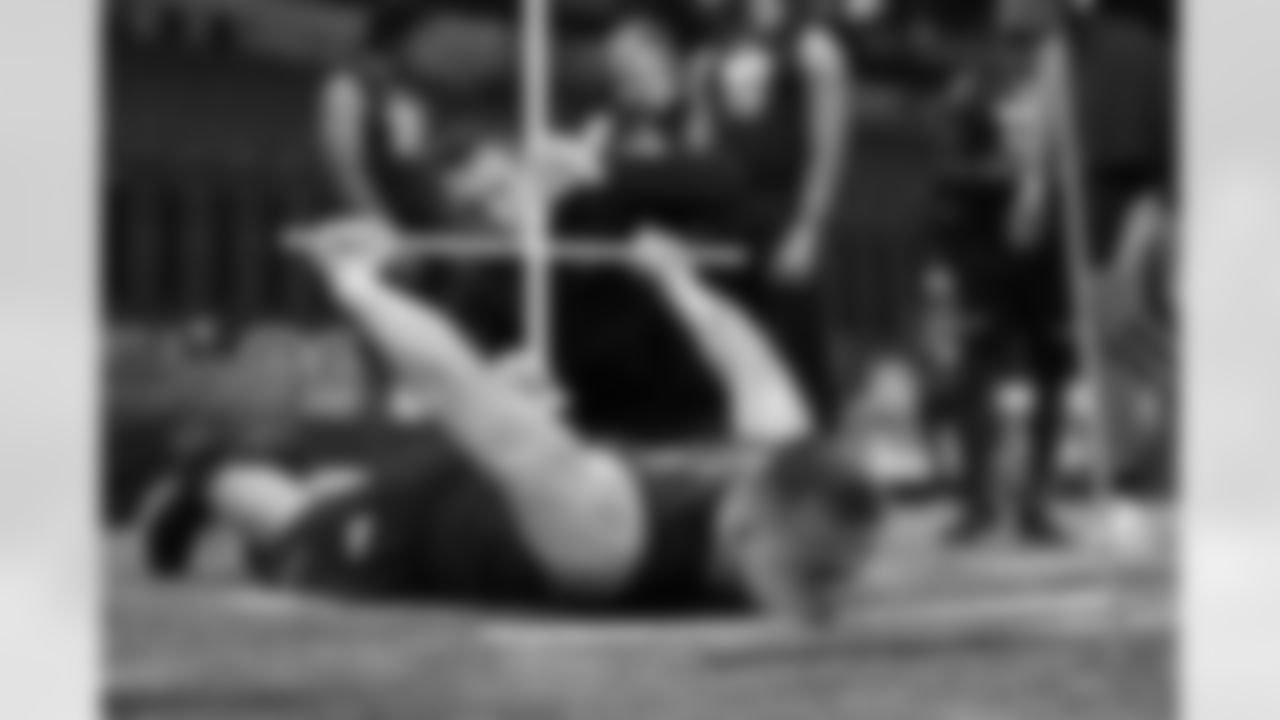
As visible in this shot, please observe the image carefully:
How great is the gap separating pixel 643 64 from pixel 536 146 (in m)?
0.14

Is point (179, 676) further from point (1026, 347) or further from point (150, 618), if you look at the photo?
point (1026, 347)

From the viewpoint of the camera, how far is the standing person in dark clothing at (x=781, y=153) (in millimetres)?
2080

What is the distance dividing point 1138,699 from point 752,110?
77 cm

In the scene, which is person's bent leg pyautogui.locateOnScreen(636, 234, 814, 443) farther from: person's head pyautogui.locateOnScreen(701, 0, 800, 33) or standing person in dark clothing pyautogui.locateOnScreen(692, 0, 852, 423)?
person's head pyautogui.locateOnScreen(701, 0, 800, 33)

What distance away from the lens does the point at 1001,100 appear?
2.13m

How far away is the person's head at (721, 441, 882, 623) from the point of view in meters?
2.08

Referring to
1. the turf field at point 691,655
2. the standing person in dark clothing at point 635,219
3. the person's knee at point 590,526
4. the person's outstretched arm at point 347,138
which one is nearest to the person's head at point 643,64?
the standing person in dark clothing at point 635,219

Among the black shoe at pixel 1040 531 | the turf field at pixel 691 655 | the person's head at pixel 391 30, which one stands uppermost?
the person's head at pixel 391 30

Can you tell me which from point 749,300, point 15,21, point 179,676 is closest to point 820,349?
point 749,300

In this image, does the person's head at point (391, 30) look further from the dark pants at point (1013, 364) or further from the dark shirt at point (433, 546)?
the dark pants at point (1013, 364)

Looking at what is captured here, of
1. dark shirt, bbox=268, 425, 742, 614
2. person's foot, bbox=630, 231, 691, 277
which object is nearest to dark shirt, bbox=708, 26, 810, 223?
person's foot, bbox=630, 231, 691, 277

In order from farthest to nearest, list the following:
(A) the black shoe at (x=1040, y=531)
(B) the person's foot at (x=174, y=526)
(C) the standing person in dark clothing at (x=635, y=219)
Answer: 1. (A) the black shoe at (x=1040, y=531)
2. (C) the standing person in dark clothing at (x=635, y=219)
3. (B) the person's foot at (x=174, y=526)

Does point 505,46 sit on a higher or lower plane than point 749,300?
higher

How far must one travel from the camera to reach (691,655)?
6.75ft
